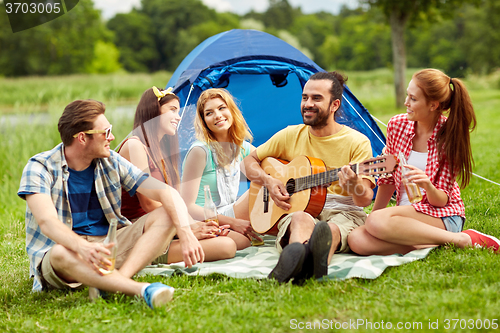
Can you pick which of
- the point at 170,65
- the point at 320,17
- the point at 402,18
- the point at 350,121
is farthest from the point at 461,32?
the point at 350,121

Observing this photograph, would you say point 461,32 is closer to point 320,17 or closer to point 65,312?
point 320,17

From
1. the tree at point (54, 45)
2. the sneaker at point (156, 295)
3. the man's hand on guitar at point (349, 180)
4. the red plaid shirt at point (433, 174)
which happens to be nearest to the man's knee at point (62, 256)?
the sneaker at point (156, 295)

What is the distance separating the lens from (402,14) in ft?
33.5

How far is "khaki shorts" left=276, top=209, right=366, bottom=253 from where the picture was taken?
2.55 metres

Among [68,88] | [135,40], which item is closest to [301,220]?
[68,88]

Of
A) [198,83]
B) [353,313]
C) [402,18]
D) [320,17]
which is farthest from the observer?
[320,17]

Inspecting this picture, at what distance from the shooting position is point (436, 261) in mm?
2287

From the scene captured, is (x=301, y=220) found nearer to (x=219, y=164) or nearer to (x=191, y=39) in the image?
(x=219, y=164)

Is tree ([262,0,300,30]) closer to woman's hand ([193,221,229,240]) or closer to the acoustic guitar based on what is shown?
the acoustic guitar

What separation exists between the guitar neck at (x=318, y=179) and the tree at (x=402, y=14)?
838cm

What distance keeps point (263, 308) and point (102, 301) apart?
0.77 meters

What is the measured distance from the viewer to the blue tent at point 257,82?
3658 millimetres

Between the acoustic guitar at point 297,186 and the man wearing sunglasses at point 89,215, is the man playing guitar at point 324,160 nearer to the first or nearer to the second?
the acoustic guitar at point 297,186

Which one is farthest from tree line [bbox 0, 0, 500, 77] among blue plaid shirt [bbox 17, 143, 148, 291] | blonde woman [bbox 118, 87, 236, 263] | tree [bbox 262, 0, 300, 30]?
blue plaid shirt [bbox 17, 143, 148, 291]
